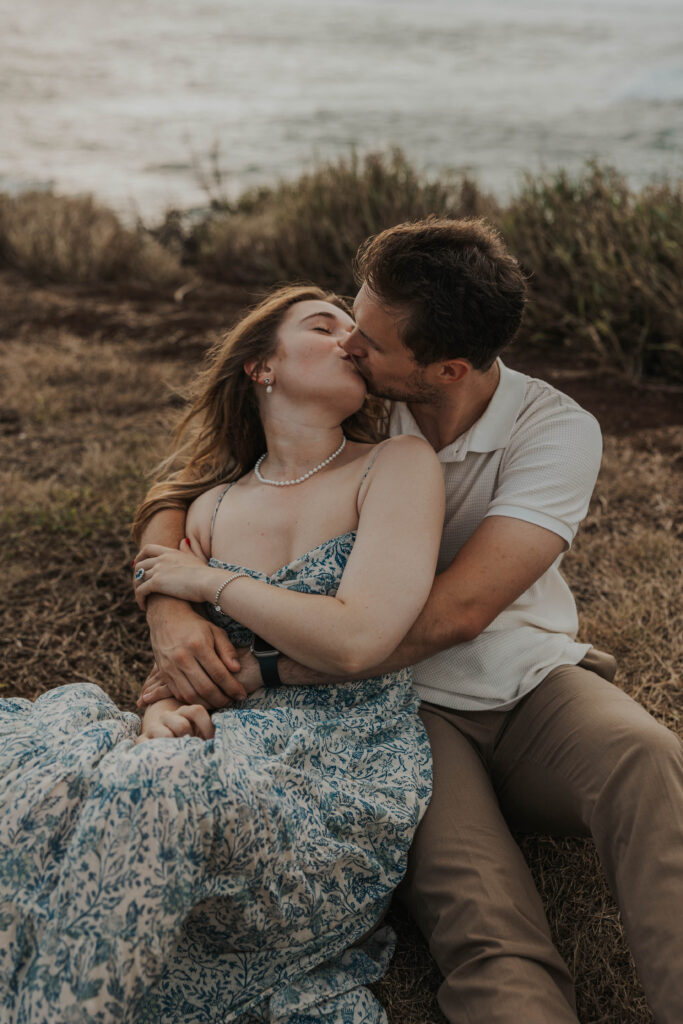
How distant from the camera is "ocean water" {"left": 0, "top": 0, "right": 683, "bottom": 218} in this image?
18.4 metres

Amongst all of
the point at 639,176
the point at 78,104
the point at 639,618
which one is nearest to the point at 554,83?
the point at 78,104

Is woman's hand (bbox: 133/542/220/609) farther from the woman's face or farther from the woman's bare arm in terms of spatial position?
the woman's face

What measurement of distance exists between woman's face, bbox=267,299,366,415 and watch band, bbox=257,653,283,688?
713mm

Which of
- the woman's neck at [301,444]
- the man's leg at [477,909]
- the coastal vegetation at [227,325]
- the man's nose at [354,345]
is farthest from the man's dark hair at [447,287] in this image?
the coastal vegetation at [227,325]

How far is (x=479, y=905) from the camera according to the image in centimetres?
202

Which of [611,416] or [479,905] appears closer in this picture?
[479,905]

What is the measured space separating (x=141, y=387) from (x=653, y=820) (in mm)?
4843

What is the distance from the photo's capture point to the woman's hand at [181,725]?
6.71ft

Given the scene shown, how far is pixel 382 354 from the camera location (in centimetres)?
243

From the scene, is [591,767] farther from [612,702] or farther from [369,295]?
[369,295]

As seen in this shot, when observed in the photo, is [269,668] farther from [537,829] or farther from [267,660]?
[537,829]

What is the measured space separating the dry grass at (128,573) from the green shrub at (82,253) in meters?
2.89

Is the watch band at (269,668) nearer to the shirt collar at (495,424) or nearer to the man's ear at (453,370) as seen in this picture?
the shirt collar at (495,424)

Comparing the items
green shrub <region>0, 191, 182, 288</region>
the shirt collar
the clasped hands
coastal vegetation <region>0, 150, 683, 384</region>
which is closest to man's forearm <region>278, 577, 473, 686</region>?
the clasped hands
